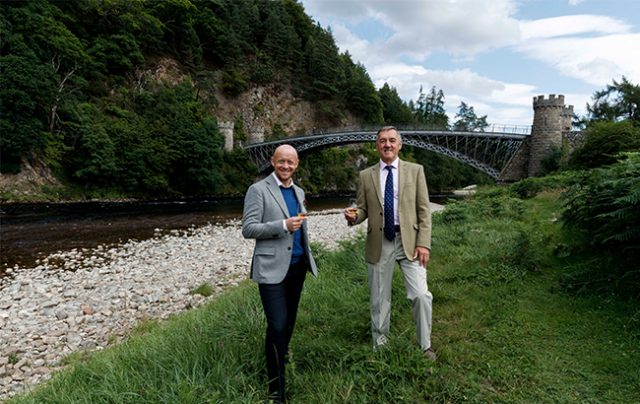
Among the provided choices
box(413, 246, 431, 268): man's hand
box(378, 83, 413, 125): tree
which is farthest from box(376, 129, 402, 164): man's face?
box(378, 83, 413, 125): tree

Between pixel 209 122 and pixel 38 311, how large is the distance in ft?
97.2

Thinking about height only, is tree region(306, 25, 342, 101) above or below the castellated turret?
above

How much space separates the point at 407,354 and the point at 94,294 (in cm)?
732

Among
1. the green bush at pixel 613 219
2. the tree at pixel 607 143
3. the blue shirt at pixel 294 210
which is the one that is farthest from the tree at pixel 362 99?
the blue shirt at pixel 294 210

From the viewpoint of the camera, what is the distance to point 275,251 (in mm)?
2664

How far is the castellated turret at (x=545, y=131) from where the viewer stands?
90.5ft

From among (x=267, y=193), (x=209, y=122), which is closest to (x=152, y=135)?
(x=209, y=122)

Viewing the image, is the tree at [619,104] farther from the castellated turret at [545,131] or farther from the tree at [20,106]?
the tree at [20,106]

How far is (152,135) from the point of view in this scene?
30.1 m

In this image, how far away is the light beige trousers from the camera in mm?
2996

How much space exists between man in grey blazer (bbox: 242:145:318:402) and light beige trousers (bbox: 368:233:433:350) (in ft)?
2.43

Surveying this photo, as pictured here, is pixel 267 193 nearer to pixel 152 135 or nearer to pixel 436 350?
pixel 436 350

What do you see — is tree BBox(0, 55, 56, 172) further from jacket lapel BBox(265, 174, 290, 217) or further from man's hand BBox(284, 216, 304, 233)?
man's hand BBox(284, 216, 304, 233)

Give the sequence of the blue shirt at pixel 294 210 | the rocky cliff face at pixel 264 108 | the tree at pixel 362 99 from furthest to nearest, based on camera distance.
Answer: the tree at pixel 362 99 < the rocky cliff face at pixel 264 108 < the blue shirt at pixel 294 210
